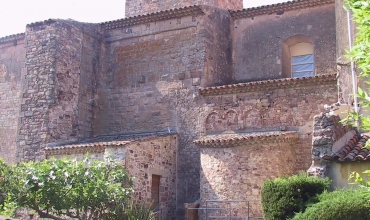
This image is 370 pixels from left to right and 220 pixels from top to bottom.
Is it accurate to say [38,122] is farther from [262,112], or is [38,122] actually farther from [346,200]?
[346,200]

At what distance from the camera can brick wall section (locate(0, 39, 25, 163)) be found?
1914cm

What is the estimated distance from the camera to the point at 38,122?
16.7m

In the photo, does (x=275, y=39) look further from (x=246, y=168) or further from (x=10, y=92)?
(x=10, y=92)

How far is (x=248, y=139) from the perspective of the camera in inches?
534

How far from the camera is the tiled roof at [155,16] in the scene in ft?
55.3

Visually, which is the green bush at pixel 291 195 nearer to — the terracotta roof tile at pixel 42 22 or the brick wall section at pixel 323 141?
the brick wall section at pixel 323 141

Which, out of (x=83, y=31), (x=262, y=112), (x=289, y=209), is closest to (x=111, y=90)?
(x=83, y=31)

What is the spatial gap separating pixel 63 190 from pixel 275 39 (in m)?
9.49

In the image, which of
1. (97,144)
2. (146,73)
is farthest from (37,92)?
(146,73)

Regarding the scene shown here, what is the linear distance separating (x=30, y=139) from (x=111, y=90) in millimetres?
3589

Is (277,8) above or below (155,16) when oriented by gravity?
above

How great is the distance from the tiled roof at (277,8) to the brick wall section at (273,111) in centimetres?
348

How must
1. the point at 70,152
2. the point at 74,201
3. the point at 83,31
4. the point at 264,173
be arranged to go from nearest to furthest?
the point at 74,201, the point at 264,173, the point at 70,152, the point at 83,31

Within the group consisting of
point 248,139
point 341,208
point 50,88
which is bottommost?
point 341,208
